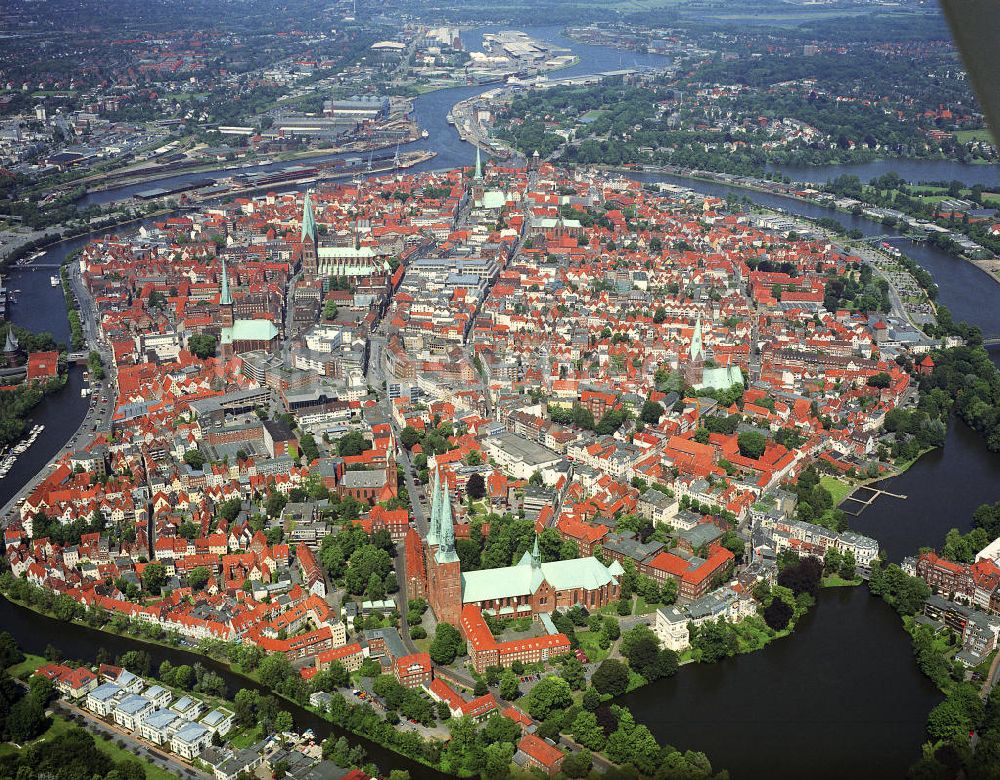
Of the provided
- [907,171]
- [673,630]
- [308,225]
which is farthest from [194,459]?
[907,171]

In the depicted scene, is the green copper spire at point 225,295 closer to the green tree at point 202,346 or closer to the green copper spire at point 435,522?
the green tree at point 202,346

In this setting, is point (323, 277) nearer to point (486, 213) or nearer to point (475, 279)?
point (475, 279)

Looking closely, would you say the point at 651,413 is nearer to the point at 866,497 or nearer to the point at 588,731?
the point at 866,497

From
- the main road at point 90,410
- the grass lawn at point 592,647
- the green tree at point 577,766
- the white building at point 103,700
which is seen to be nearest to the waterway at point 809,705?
the grass lawn at point 592,647

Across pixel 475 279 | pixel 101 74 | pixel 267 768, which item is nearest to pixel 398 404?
pixel 475 279

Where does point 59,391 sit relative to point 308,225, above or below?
below

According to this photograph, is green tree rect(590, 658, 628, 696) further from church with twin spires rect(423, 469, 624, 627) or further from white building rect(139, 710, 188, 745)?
white building rect(139, 710, 188, 745)

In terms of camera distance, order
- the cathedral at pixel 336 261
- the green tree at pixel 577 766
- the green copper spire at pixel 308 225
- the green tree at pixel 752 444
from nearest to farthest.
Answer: the green tree at pixel 577 766 < the green tree at pixel 752 444 < the cathedral at pixel 336 261 < the green copper spire at pixel 308 225
